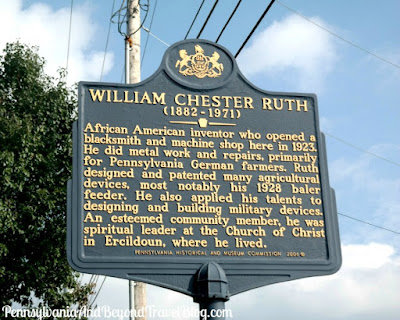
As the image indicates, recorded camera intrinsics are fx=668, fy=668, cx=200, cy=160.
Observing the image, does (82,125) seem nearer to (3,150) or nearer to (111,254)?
(111,254)

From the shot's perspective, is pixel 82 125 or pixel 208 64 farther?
pixel 208 64

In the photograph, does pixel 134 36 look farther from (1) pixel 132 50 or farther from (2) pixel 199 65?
(2) pixel 199 65

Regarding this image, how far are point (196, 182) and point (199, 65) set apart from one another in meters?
1.89

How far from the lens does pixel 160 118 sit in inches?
364

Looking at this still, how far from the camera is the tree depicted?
15508 mm

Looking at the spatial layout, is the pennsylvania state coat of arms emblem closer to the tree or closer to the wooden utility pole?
the wooden utility pole

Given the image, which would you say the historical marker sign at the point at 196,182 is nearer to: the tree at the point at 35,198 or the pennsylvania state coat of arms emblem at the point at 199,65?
the pennsylvania state coat of arms emblem at the point at 199,65

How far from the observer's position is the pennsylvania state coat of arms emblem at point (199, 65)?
970cm

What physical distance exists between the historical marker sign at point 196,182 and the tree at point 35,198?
693 centimetres

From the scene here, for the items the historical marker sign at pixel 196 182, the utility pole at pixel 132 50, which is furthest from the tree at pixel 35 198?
the historical marker sign at pixel 196 182

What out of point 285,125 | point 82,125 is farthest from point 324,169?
point 82,125

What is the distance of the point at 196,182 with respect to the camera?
29.2ft

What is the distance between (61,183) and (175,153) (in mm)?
7967

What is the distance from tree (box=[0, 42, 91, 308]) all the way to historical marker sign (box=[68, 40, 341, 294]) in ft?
22.7
